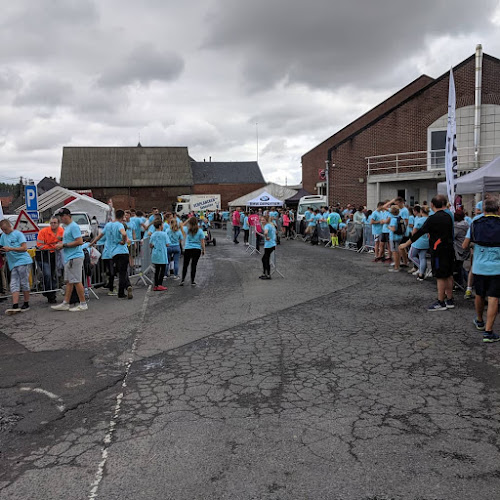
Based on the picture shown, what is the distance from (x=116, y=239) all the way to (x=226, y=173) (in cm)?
5923

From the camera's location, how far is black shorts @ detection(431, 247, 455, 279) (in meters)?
7.25

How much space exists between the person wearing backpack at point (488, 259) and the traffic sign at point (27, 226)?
8.88 m

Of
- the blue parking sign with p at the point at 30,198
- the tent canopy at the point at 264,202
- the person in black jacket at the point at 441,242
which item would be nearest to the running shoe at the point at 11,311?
the blue parking sign with p at the point at 30,198

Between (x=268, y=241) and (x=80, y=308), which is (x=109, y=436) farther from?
(x=268, y=241)

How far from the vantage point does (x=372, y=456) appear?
328 centimetres

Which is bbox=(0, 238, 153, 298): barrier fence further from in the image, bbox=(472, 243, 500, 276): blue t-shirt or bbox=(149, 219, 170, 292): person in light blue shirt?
bbox=(472, 243, 500, 276): blue t-shirt

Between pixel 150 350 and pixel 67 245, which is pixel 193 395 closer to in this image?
pixel 150 350

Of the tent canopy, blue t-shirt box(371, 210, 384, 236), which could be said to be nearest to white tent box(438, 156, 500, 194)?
blue t-shirt box(371, 210, 384, 236)

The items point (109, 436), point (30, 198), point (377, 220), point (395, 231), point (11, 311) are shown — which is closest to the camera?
point (109, 436)

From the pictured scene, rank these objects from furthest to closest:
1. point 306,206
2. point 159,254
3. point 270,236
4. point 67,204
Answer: point 306,206
point 67,204
point 270,236
point 159,254

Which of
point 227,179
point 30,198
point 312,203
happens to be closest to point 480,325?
point 30,198

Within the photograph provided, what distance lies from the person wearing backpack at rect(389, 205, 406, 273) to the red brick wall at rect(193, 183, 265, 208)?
175ft

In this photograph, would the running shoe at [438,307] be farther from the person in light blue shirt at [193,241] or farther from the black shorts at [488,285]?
the person in light blue shirt at [193,241]

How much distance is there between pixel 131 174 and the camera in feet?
193
